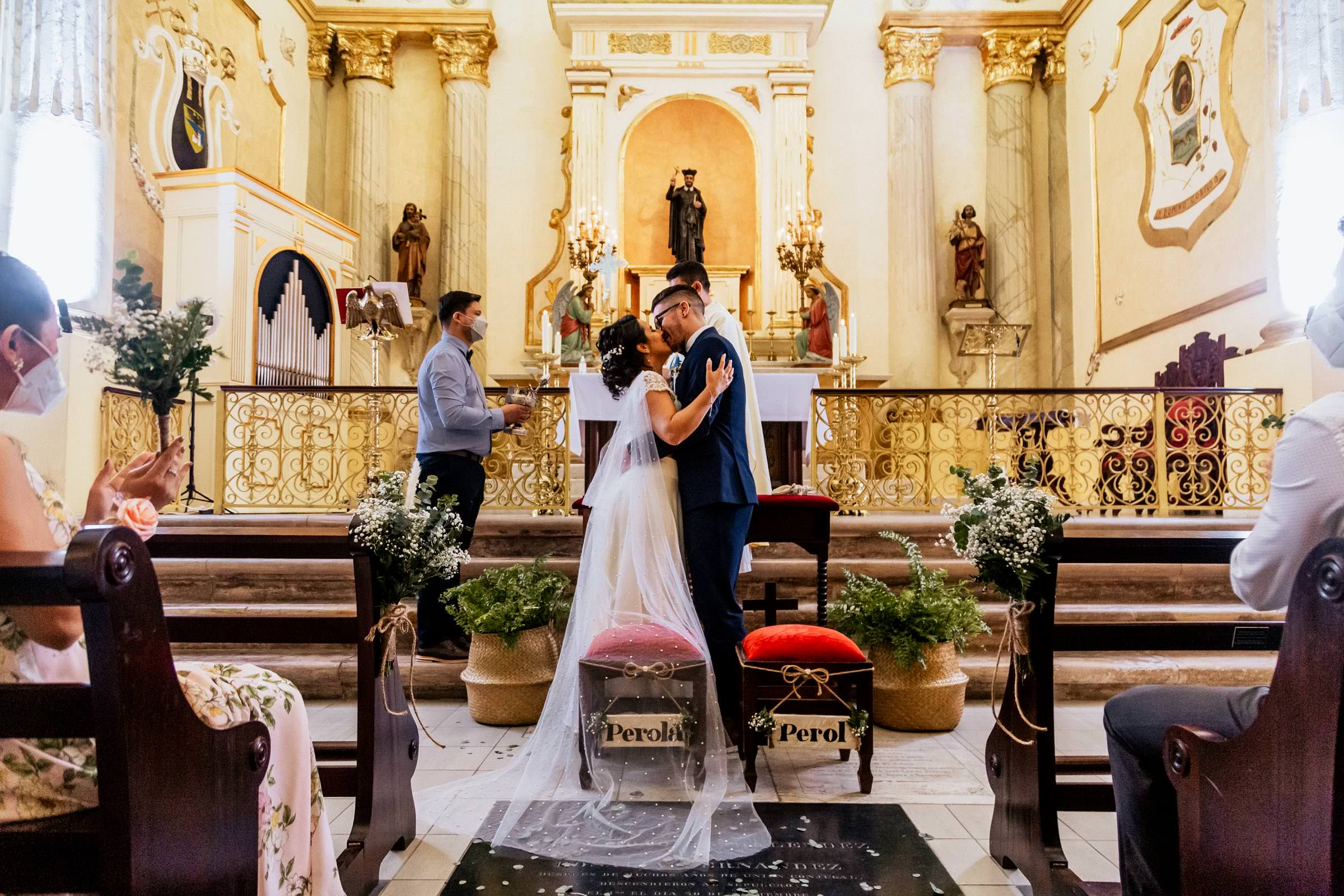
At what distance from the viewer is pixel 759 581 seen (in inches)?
209

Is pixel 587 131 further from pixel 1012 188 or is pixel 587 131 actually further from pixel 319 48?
pixel 1012 188

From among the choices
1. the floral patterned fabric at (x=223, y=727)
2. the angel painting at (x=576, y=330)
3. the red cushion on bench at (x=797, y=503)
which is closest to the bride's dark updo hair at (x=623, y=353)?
the red cushion on bench at (x=797, y=503)

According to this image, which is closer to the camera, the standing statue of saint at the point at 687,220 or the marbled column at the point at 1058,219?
the standing statue of saint at the point at 687,220

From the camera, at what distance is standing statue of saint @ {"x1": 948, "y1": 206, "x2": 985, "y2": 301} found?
11.3 metres

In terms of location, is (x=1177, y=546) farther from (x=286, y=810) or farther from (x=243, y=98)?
(x=243, y=98)

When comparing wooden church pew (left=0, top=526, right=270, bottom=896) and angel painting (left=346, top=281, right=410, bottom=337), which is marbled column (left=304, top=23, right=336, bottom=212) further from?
wooden church pew (left=0, top=526, right=270, bottom=896)

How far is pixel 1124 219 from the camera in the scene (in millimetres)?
9953

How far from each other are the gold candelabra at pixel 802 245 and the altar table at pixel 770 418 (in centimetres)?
266

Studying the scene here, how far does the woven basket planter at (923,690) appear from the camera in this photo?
3.98m

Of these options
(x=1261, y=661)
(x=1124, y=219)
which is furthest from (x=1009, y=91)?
(x=1261, y=661)

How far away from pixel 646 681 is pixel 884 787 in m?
1.06

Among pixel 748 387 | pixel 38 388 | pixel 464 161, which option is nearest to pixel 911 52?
pixel 464 161

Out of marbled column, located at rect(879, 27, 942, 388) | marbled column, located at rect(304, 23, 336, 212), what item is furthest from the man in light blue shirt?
marbled column, located at rect(304, 23, 336, 212)

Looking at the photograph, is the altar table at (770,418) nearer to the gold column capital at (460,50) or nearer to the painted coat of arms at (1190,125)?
the painted coat of arms at (1190,125)
